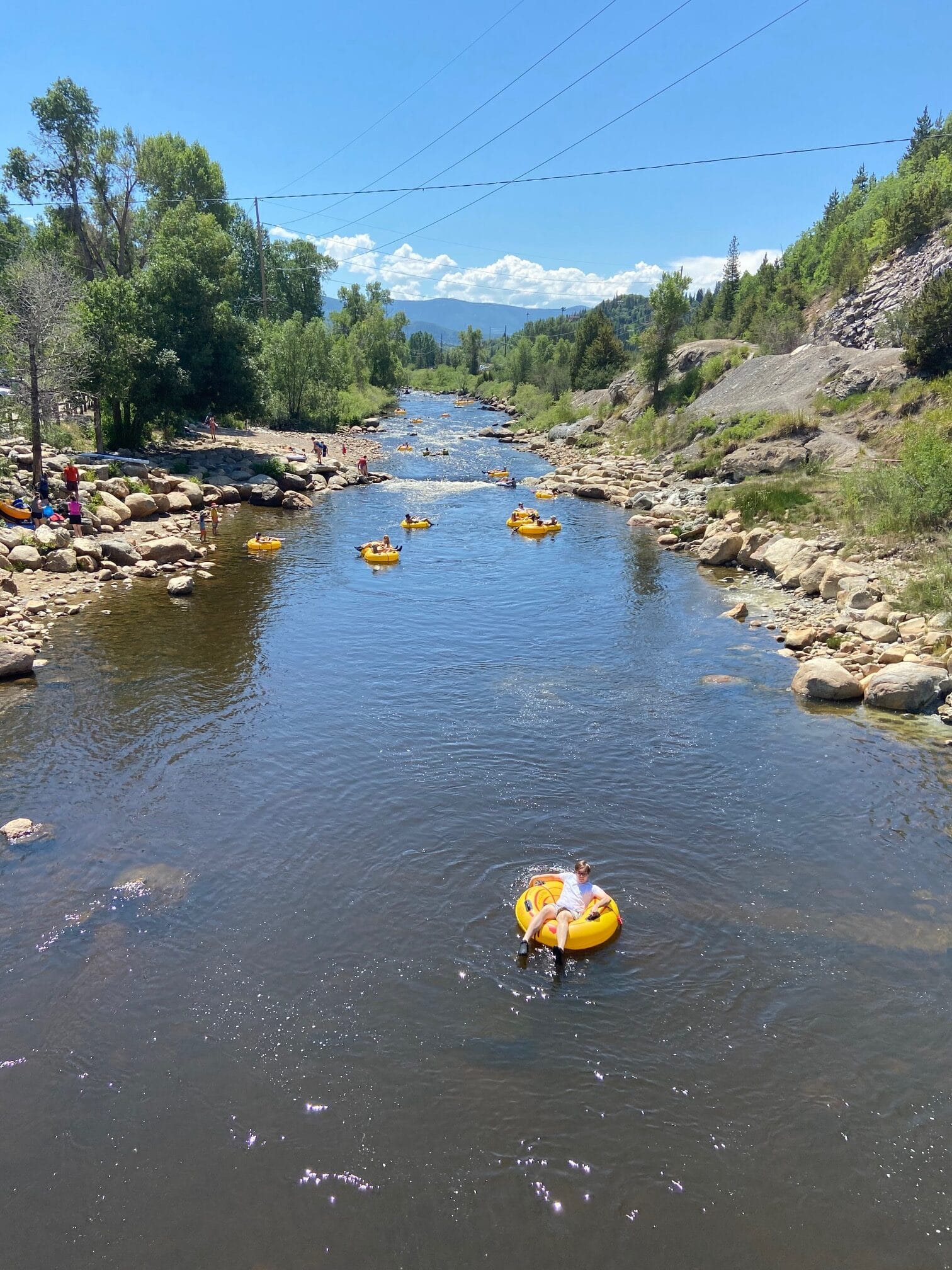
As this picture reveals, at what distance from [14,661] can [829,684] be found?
17.4m

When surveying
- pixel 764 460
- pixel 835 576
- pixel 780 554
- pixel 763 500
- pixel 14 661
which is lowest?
pixel 14 661

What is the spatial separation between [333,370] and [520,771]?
201ft

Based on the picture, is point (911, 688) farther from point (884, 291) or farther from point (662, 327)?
point (662, 327)

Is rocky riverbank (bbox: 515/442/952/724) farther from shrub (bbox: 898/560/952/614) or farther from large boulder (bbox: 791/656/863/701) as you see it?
shrub (bbox: 898/560/952/614)

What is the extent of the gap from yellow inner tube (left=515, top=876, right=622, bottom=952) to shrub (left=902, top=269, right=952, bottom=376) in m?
33.6

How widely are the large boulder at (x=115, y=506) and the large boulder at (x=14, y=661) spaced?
13120mm

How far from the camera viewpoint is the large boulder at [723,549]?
29188 mm

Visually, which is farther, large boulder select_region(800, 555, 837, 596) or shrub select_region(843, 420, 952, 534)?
large boulder select_region(800, 555, 837, 596)

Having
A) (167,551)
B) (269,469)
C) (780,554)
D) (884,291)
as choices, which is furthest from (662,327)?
(167,551)

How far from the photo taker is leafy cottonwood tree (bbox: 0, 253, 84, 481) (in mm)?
27219

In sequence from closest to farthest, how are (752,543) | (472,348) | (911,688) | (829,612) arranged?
1. (911,688)
2. (829,612)
3. (752,543)
4. (472,348)

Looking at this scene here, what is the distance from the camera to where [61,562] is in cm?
2516

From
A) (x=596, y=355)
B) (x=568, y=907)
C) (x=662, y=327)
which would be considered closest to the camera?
(x=568, y=907)

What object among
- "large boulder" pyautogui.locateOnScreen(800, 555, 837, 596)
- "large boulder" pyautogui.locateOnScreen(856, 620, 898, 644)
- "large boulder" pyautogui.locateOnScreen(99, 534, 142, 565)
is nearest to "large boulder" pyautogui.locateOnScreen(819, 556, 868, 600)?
"large boulder" pyautogui.locateOnScreen(800, 555, 837, 596)
